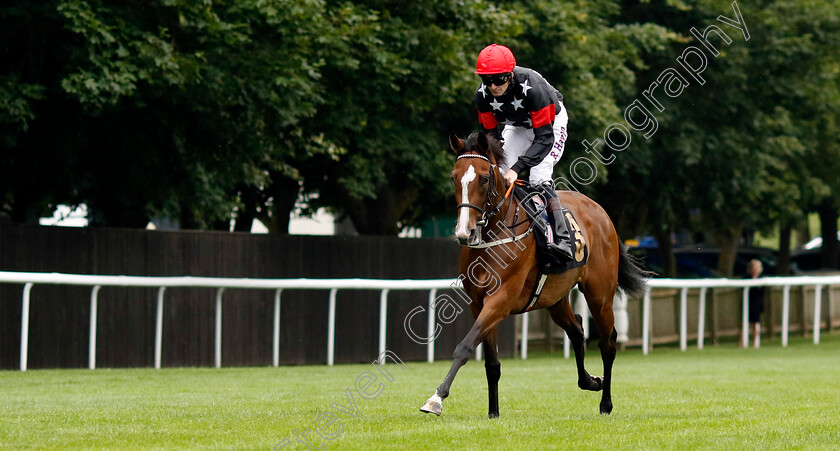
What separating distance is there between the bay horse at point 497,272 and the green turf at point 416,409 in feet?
1.36

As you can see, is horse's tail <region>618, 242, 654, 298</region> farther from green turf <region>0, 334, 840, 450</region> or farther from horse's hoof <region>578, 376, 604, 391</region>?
horse's hoof <region>578, 376, 604, 391</region>

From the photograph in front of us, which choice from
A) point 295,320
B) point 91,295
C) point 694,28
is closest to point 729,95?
point 694,28

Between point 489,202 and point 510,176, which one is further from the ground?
point 510,176

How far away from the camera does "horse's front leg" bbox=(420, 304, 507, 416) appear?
24.9ft

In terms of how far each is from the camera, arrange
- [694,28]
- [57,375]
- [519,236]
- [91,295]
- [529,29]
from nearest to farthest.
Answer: [519,236]
[57,375]
[91,295]
[529,29]
[694,28]

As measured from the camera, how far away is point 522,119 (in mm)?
8750

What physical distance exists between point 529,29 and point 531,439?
1300cm

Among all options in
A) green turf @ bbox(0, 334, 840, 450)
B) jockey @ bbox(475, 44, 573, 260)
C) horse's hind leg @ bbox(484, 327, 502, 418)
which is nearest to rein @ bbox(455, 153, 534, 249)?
jockey @ bbox(475, 44, 573, 260)

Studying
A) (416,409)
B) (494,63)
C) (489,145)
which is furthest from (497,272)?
(416,409)

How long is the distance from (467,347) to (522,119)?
1811mm

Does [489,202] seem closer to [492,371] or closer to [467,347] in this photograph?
[467,347]

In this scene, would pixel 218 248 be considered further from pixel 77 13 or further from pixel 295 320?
pixel 77 13

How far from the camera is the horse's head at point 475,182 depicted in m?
7.73

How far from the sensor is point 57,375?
12844 mm
